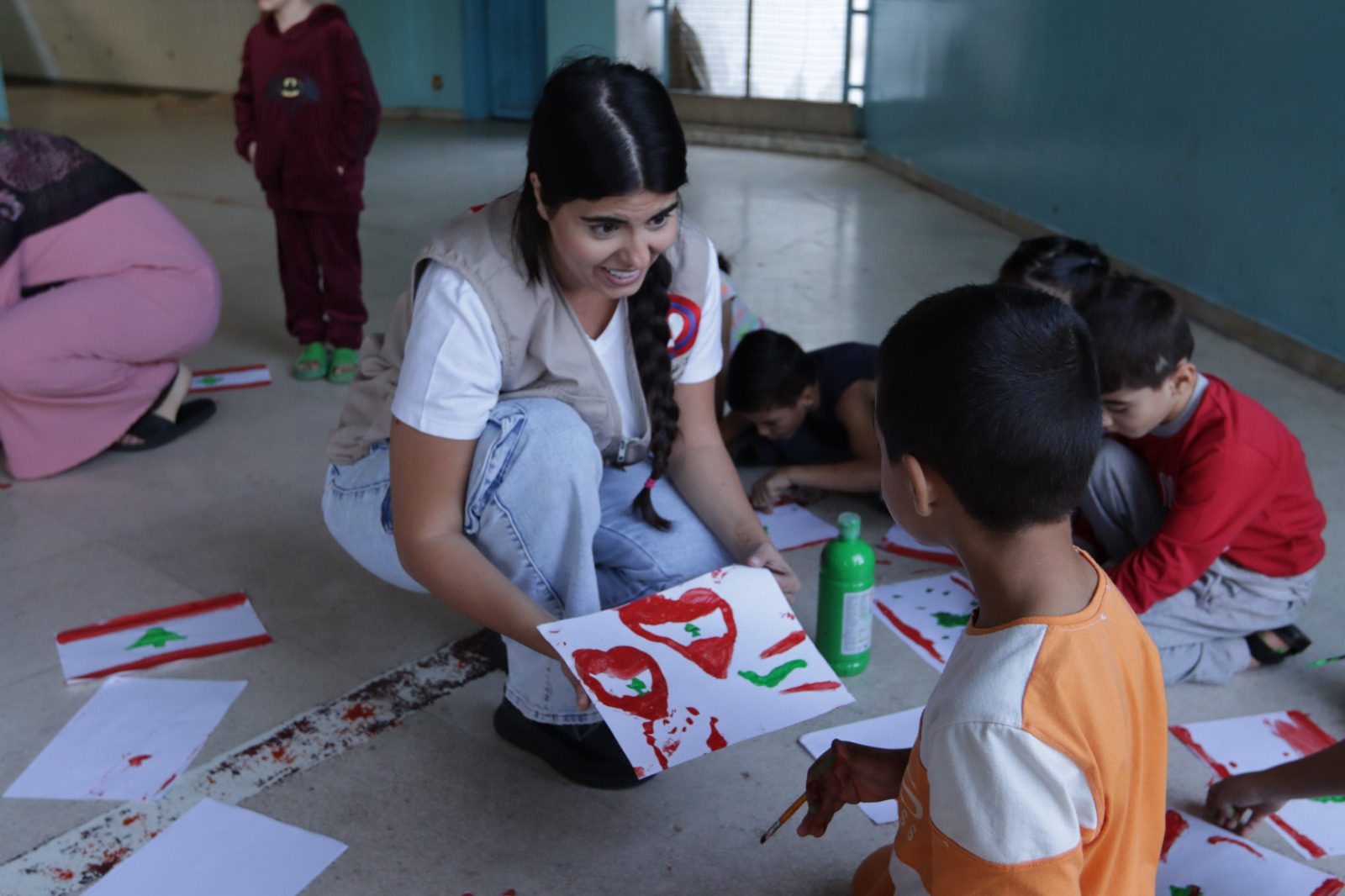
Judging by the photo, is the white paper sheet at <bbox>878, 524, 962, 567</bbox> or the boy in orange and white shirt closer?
the boy in orange and white shirt

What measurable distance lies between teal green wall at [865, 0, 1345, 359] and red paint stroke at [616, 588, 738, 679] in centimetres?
268

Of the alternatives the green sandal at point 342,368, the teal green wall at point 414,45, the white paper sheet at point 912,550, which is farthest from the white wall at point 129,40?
the white paper sheet at point 912,550

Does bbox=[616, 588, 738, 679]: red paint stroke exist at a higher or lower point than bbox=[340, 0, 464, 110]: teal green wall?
lower

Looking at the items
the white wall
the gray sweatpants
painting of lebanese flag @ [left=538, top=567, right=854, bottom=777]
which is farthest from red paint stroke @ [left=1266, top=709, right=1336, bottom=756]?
the white wall

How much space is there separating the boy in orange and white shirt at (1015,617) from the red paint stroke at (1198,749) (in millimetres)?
688

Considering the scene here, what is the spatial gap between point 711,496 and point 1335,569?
4.39 feet

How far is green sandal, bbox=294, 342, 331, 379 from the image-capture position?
3412 millimetres

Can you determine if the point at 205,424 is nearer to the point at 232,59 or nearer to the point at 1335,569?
the point at 1335,569

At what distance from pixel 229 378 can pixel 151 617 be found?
145 cm

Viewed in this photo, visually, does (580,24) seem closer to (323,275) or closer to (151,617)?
(323,275)

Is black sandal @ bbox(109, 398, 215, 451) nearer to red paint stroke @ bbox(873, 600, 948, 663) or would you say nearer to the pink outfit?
the pink outfit

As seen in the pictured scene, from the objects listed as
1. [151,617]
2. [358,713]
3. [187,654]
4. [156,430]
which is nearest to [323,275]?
[156,430]

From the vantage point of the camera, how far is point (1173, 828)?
154 centimetres

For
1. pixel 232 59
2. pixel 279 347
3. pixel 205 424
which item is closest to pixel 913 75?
pixel 279 347
